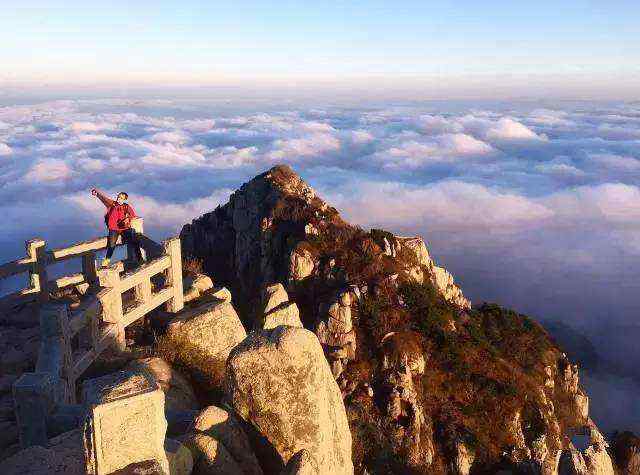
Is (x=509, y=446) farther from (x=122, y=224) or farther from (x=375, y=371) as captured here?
(x=122, y=224)

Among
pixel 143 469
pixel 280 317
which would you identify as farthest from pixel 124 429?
pixel 280 317

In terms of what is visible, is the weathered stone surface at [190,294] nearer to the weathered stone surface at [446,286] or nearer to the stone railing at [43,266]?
the stone railing at [43,266]

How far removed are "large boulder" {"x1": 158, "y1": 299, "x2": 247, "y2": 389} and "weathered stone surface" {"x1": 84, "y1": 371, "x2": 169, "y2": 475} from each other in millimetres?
5767

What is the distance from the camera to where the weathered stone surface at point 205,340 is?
37.7 feet

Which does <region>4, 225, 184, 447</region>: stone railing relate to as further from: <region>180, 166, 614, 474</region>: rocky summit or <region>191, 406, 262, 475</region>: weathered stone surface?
<region>180, 166, 614, 474</region>: rocky summit

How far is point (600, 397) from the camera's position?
287 feet

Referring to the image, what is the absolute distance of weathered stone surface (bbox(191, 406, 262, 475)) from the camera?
7047 mm

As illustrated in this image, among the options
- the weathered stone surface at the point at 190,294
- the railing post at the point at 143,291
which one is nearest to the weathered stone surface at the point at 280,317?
the weathered stone surface at the point at 190,294

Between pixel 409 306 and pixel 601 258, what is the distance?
635ft

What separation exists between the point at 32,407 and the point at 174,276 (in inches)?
260

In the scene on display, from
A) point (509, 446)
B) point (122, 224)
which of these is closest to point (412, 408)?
point (509, 446)

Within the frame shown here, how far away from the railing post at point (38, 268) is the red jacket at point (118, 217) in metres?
2.03

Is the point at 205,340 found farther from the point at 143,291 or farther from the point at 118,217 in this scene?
the point at 118,217

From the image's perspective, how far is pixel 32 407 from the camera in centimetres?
766
